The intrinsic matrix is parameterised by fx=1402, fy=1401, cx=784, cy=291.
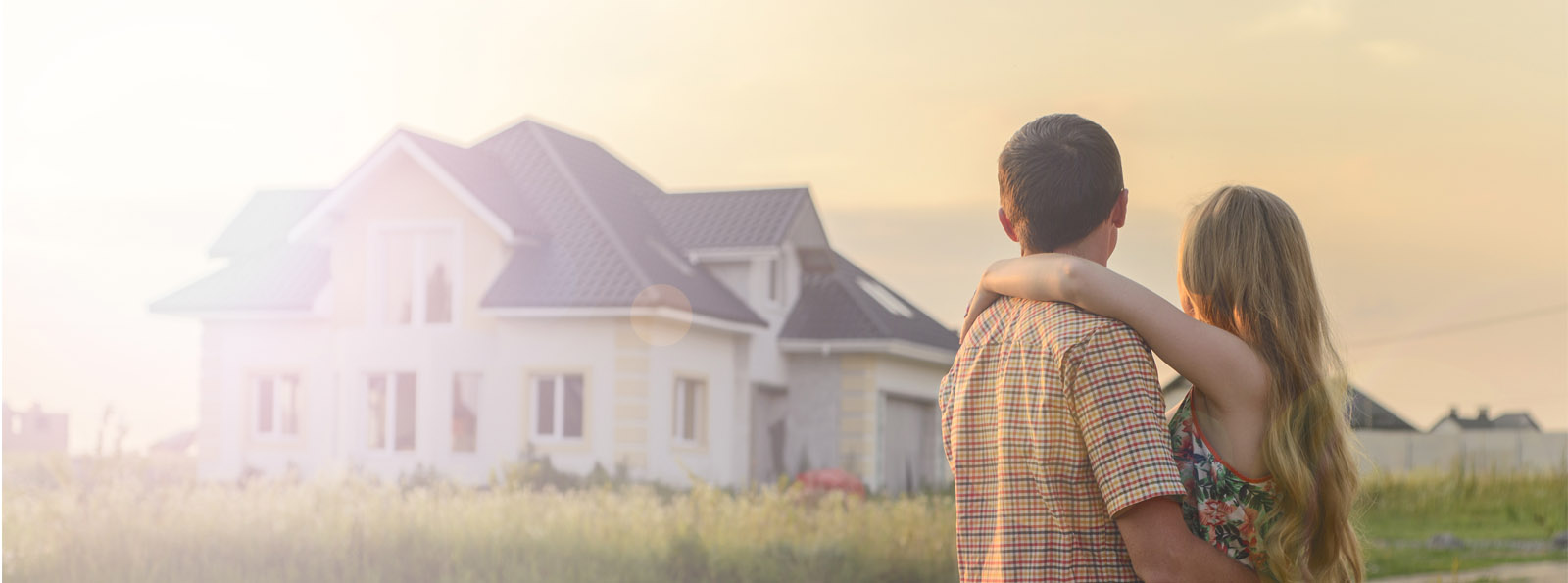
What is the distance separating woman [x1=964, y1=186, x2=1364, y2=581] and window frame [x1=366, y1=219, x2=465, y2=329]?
61.9 feet

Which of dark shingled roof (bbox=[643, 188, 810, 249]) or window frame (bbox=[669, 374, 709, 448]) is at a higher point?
dark shingled roof (bbox=[643, 188, 810, 249])

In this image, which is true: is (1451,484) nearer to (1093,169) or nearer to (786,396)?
(786,396)

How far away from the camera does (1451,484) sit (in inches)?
582

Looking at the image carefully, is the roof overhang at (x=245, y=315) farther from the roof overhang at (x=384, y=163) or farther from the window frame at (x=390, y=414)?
the window frame at (x=390, y=414)

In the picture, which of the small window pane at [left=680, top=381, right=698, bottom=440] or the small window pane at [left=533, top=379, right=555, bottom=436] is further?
the small window pane at [left=680, top=381, right=698, bottom=440]

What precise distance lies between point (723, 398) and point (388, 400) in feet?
16.2

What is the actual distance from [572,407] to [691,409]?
6.76 ft

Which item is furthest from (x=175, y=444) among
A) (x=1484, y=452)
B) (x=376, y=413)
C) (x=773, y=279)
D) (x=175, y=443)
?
(x=1484, y=452)

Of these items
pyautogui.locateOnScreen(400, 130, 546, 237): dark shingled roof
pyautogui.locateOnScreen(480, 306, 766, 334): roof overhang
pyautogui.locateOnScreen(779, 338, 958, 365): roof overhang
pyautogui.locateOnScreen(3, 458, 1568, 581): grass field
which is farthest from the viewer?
pyautogui.locateOnScreen(779, 338, 958, 365): roof overhang

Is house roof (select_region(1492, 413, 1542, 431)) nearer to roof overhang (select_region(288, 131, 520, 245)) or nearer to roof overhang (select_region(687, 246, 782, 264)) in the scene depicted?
roof overhang (select_region(687, 246, 782, 264))

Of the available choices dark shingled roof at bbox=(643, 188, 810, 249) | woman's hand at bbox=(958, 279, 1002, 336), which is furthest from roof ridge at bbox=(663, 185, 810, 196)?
woman's hand at bbox=(958, 279, 1002, 336)

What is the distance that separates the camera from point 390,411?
20.4 metres

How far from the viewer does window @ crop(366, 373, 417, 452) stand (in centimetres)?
2030

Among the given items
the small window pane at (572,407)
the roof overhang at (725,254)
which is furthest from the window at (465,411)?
the roof overhang at (725,254)
